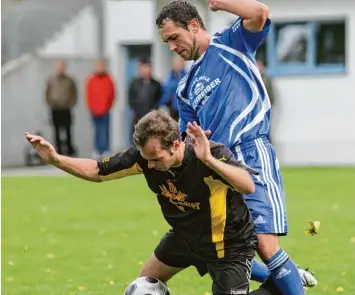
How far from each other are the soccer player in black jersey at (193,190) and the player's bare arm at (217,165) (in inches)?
0.6

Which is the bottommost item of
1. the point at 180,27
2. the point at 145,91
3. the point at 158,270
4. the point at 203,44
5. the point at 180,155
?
the point at 158,270

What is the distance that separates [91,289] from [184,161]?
2.96 m

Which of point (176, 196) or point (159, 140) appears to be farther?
point (176, 196)

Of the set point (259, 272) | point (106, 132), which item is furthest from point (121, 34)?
point (259, 272)

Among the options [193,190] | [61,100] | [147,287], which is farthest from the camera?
[61,100]

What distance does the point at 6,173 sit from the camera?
24469 mm

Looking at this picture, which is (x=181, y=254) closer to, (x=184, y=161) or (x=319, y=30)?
(x=184, y=161)

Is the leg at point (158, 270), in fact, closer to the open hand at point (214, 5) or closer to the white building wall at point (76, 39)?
the open hand at point (214, 5)

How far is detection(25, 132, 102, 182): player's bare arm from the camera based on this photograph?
6848 mm

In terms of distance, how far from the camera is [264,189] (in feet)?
24.0

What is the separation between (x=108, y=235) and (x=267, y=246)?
617 cm

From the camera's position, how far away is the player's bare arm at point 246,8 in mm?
7066

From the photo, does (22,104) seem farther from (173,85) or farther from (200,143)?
→ (200,143)

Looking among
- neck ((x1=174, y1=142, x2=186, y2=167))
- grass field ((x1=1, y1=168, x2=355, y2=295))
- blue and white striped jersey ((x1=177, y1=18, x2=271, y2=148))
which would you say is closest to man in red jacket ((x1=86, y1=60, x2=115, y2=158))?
grass field ((x1=1, y1=168, x2=355, y2=295))
